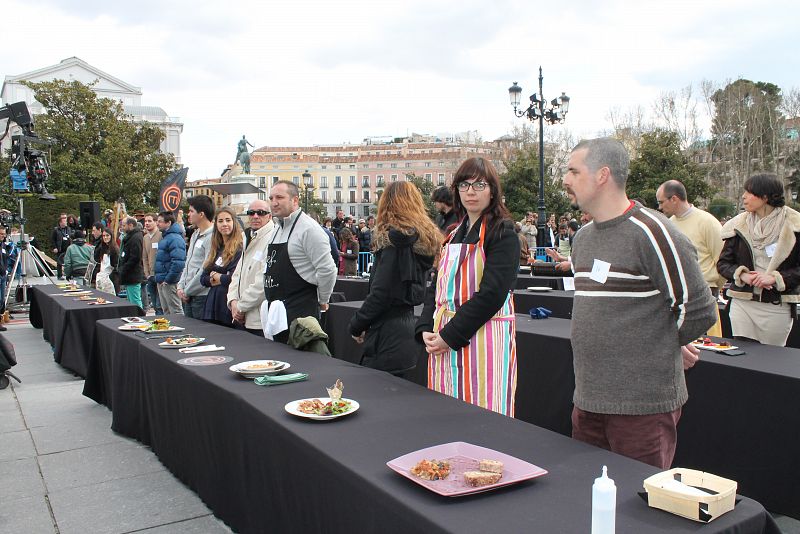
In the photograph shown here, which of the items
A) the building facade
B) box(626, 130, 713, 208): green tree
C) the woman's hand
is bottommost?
the woman's hand

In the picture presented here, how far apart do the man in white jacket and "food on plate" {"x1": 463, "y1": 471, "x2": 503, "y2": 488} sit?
327cm

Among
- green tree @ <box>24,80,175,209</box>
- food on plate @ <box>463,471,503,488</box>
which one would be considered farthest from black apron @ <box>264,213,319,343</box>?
green tree @ <box>24,80,175,209</box>

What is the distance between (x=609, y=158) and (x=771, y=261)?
102 inches

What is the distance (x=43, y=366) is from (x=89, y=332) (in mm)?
1310

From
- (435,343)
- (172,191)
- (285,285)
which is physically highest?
(172,191)

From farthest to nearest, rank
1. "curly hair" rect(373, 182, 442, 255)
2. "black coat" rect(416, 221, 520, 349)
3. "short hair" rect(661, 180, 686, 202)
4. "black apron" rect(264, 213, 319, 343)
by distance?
"short hair" rect(661, 180, 686, 202) < "black apron" rect(264, 213, 319, 343) < "curly hair" rect(373, 182, 442, 255) < "black coat" rect(416, 221, 520, 349)

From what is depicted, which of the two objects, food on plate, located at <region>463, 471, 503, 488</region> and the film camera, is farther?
the film camera

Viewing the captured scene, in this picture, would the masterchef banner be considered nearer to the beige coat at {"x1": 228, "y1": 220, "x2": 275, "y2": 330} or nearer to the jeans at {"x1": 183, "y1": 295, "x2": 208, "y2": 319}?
the jeans at {"x1": 183, "y1": 295, "x2": 208, "y2": 319}

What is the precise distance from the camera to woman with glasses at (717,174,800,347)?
3865mm

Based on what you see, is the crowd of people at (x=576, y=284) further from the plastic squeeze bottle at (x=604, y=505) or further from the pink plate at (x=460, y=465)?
the plastic squeeze bottle at (x=604, y=505)

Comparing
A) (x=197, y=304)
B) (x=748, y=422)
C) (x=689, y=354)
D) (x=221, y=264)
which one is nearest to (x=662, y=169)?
(x=197, y=304)

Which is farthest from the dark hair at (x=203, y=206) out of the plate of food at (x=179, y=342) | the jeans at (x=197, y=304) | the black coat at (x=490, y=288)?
the black coat at (x=490, y=288)

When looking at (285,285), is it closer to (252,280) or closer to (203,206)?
(252,280)

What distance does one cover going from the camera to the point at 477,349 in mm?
2658
